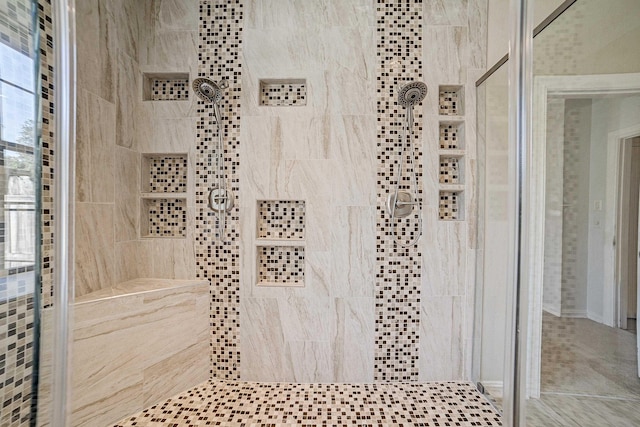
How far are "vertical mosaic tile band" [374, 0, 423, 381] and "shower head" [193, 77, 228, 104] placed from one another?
37.5 inches

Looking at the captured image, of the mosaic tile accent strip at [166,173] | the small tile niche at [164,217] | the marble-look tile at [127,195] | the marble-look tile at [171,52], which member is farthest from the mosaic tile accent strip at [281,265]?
the marble-look tile at [171,52]

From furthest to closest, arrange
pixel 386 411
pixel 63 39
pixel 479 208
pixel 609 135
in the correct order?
pixel 479 208 < pixel 386 411 < pixel 609 135 < pixel 63 39

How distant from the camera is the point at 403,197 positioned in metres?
1.94

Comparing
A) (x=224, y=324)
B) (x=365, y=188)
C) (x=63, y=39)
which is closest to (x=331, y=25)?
(x=365, y=188)

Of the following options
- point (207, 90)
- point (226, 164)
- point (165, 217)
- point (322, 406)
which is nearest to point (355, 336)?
point (322, 406)

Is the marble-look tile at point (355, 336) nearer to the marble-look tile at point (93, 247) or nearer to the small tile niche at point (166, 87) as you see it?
the marble-look tile at point (93, 247)

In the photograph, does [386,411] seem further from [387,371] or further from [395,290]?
[395,290]

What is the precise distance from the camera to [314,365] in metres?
1.96

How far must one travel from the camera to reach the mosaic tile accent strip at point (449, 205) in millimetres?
2051

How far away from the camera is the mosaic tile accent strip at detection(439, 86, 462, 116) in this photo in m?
2.04

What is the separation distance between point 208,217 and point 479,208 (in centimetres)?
166

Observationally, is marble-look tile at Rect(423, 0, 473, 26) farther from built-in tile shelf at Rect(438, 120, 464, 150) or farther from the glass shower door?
the glass shower door

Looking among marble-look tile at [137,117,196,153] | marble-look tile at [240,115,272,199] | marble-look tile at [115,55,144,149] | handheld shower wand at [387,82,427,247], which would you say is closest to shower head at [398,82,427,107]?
A: handheld shower wand at [387,82,427,247]

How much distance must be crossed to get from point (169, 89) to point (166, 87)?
0.08 feet
